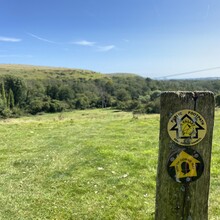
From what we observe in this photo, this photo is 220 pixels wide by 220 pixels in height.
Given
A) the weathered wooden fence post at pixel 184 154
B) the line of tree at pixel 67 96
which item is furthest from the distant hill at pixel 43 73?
the weathered wooden fence post at pixel 184 154

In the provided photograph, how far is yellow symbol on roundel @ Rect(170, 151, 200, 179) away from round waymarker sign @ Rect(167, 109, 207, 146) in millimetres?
130

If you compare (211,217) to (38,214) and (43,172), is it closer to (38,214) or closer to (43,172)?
(38,214)

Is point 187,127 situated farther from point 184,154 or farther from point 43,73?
point 43,73

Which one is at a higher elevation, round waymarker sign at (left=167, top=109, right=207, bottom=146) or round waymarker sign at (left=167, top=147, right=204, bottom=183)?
round waymarker sign at (left=167, top=109, right=207, bottom=146)

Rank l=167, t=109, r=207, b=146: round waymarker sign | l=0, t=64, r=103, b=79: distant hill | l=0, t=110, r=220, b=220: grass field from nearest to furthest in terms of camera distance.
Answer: l=167, t=109, r=207, b=146: round waymarker sign < l=0, t=110, r=220, b=220: grass field < l=0, t=64, r=103, b=79: distant hill

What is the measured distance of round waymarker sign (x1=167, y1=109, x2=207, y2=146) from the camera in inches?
94.0

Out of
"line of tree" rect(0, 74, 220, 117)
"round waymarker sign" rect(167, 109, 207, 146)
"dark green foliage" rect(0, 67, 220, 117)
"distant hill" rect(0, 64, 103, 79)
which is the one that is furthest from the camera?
"distant hill" rect(0, 64, 103, 79)

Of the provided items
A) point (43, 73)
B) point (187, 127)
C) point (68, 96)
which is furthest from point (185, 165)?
point (43, 73)

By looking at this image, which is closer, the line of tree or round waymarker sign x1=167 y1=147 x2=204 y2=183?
round waymarker sign x1=167 y1=147 x2=204 y2=183

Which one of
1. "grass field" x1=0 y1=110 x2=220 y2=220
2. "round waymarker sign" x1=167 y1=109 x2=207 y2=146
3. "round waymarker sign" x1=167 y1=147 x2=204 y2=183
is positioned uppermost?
"round waymarker sign" x1=167 y1=109 x2=207 y2=146

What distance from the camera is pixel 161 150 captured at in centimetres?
254

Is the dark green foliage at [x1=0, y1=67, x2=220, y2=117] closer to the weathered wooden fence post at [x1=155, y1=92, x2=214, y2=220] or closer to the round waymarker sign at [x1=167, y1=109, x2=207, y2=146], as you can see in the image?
the weathered wooden fence post at [x1=155, y1=92, x2=214, y2=220]

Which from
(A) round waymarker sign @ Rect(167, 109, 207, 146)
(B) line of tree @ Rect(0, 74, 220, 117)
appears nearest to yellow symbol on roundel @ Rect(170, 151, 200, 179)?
(A) round waymarker sign @ Rect(167, 109, 207, 146)

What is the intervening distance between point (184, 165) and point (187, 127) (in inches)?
14.5
